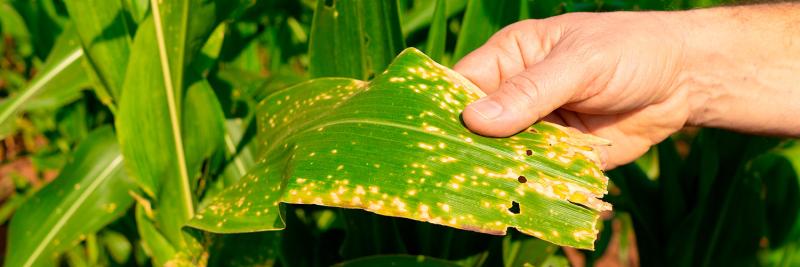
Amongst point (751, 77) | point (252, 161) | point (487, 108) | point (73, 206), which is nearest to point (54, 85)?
point (73, 206)

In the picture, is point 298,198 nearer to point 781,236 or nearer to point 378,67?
point 378,67

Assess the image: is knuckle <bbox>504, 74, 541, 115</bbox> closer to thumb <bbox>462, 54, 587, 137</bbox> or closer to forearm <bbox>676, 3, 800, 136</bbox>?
thumb <bbox>462, 54, 587, 137</bbox>

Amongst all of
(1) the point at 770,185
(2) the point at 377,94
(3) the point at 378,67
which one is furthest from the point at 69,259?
(1) the point at 770,185

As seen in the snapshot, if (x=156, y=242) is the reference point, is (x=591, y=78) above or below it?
above

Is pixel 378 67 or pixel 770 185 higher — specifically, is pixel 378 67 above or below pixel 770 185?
above

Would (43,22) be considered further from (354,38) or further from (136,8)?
(354,38)

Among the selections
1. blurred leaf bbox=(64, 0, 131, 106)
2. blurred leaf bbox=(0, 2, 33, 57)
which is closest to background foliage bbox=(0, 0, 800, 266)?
blurred leaf bbox=(64, 0, 131, 106)
